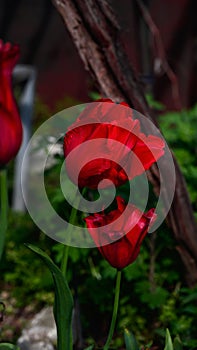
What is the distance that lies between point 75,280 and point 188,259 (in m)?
0.47

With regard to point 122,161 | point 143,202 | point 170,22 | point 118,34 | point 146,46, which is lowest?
point 170,22

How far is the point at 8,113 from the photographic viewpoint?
1549mm

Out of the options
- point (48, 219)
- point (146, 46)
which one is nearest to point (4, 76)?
point (48, 219)

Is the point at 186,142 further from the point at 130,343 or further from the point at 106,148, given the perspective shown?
the point at 106,148

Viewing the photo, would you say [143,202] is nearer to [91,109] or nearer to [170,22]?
[91,109]

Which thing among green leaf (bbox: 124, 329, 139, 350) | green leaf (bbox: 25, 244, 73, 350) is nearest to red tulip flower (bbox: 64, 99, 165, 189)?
green leaf (bbox: 25, 244, 73, 350)

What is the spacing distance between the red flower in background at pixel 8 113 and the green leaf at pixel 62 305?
0.74ft

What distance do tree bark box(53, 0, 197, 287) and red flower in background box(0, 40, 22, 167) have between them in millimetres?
869

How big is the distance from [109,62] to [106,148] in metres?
0.88

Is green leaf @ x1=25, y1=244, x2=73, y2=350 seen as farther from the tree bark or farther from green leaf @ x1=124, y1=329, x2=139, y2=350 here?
the tree bark

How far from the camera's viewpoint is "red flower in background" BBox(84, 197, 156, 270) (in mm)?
1671

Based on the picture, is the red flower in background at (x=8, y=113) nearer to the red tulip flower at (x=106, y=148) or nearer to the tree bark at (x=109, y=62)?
the red tulip flower at (x=106, y=148)

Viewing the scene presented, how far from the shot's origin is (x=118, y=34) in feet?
8.09

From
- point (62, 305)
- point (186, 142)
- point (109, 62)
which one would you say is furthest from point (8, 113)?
point (186, 142)
